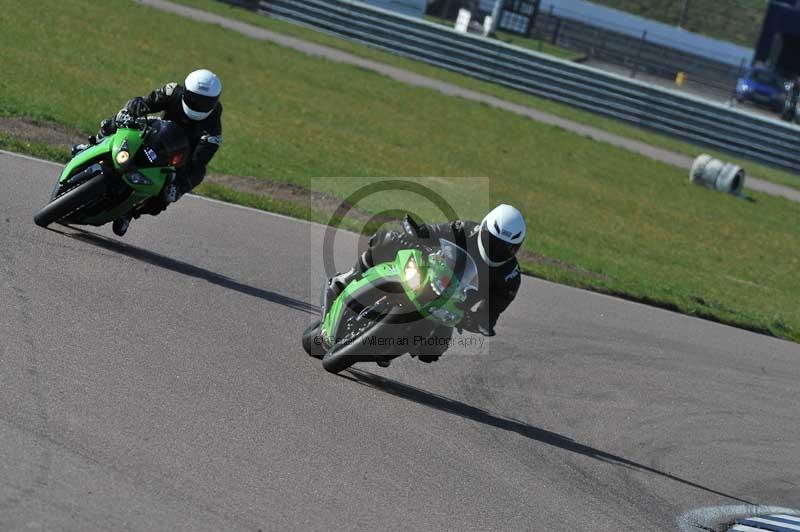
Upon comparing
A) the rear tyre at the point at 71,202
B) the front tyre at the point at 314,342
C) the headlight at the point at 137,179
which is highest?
the headlight at the point at 137,179

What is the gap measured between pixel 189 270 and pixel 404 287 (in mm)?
2777

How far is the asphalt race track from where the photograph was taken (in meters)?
5.62

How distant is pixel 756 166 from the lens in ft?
98.4

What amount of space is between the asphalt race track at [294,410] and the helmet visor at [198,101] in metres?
1.30

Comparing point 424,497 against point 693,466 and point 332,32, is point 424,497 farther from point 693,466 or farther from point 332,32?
point 332,32

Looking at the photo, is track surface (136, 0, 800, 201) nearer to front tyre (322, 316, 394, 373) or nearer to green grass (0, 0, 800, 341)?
green grass (0, 0, 800, 341)

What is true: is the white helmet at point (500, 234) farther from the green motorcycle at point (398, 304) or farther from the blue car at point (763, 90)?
the blue car at point (763, 90)

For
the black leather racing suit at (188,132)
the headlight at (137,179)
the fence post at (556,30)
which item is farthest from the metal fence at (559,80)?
the headlight at (137,179)

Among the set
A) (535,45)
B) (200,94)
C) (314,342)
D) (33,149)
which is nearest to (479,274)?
(314,342)

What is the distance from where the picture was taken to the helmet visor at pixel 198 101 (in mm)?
10164

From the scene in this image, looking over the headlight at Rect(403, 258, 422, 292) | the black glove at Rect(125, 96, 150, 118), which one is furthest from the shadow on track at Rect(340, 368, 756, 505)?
the black glove at Rect(125, 96, 150, 118)

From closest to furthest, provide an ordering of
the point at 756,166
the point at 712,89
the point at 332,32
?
the point at 756,166
the point at 332,32
the point at 712,89

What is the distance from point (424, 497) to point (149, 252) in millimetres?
4689

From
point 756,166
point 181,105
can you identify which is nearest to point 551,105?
point 756,166
